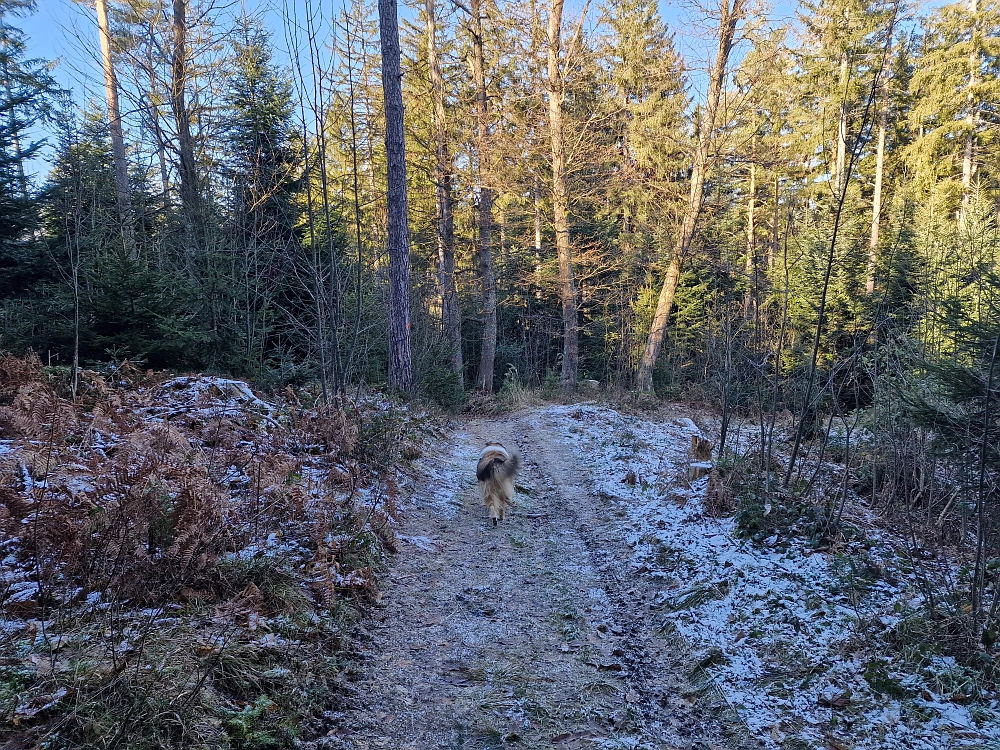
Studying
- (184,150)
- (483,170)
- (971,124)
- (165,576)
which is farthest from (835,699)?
(971,124)

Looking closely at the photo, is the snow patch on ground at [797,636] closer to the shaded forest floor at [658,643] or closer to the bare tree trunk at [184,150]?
the shaded forest floor at [658,643]

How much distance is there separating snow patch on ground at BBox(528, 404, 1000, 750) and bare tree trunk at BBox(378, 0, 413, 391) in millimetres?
6673

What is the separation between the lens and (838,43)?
671 inches

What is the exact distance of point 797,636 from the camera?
11.6 ft

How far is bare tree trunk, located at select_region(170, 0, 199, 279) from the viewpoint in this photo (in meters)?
9.54

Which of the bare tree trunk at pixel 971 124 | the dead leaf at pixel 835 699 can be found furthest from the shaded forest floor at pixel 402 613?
the bare tree trunk at pixel 971 124

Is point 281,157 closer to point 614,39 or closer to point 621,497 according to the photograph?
point 621,497

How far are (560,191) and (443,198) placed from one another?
421 centimetres

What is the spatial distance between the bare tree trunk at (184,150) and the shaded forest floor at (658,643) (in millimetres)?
7750

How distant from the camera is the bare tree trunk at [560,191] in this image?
15977mm

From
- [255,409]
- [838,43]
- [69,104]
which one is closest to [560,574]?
[255,409]

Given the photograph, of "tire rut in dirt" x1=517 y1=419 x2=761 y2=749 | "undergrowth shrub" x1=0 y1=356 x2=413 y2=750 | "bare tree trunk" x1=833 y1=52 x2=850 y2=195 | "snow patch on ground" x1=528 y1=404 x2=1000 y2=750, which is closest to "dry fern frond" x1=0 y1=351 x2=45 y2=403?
"undergrowth shrub" x1=0 y1=356 x2=413 y2=750

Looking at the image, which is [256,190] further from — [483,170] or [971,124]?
[971,124]

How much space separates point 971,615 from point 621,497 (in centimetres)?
395
